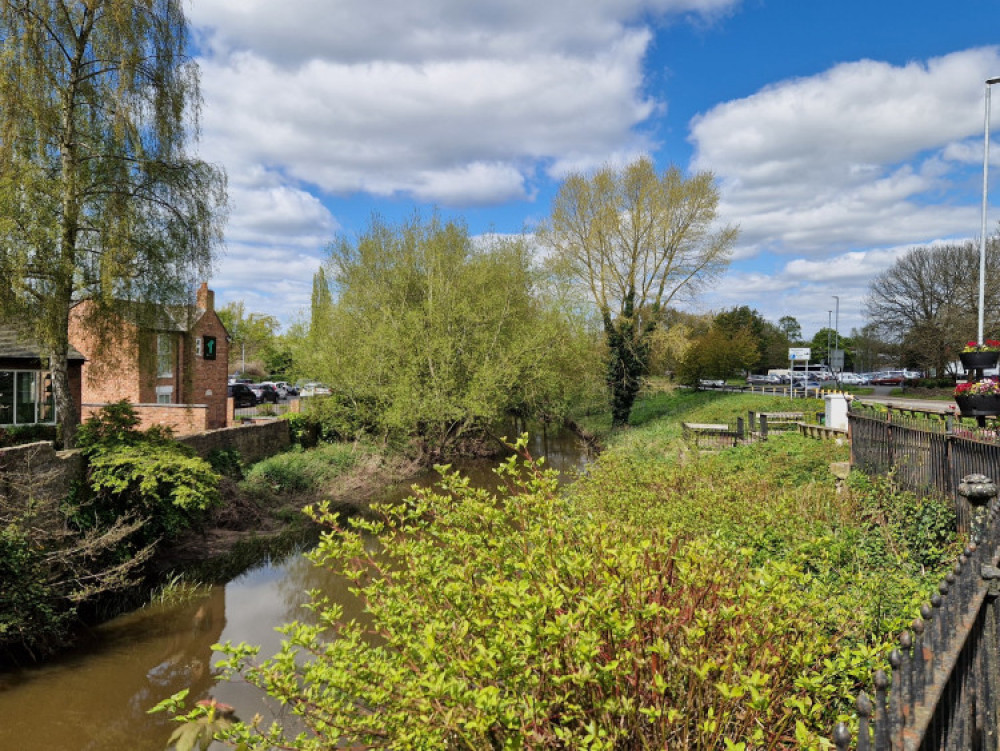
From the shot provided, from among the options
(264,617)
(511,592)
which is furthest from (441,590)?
(264,617)

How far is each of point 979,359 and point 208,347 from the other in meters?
31.3

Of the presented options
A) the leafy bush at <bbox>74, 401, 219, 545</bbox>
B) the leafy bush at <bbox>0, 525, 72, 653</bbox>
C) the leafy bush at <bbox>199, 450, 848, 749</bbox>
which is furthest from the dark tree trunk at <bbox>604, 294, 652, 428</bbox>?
the leafy bush at <bbox>199, 450, 848, 749</bbox>

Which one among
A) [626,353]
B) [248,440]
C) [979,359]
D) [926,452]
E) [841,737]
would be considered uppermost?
[626,353]

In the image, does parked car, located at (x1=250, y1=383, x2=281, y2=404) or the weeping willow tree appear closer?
the weeping willow tree

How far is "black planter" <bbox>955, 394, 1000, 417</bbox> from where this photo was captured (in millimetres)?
11164

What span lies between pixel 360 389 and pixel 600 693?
22.7m

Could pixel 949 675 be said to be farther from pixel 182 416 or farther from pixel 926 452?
pixel 182 416

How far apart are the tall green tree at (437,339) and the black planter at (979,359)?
15.0 metres

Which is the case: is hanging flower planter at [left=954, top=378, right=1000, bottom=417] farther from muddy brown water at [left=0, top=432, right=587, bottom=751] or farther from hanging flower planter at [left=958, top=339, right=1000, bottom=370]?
muddy brown water at [left=0, top=432, right=587, bottom=751]

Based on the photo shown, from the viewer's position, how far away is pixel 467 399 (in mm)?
24391

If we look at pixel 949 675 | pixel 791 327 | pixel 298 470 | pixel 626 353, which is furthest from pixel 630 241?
pixel 791 327

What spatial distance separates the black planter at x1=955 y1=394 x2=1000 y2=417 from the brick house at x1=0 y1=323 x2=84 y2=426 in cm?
2279

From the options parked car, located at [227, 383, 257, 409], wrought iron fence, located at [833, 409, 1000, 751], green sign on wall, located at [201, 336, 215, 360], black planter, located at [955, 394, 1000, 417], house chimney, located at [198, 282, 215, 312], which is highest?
house chimney, located at [198, 282, 215, 312]

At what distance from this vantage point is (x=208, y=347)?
107 ft
